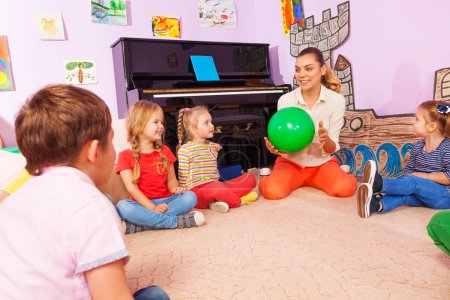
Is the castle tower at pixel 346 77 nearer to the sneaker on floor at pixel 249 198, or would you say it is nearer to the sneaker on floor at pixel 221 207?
the sneaker on floor at pixel 249 198

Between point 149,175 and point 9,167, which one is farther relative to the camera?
point 149,175

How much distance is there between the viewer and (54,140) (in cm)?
66

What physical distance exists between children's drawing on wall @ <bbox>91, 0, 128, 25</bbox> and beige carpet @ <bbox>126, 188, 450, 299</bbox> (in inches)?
84.8

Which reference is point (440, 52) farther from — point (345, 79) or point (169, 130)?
point (169, 130)

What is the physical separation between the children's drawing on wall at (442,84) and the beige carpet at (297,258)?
779 millimetres

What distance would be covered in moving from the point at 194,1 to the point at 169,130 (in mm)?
1521

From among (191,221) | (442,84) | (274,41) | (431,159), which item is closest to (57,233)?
(191,221)

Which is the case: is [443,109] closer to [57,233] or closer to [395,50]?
[395,50]

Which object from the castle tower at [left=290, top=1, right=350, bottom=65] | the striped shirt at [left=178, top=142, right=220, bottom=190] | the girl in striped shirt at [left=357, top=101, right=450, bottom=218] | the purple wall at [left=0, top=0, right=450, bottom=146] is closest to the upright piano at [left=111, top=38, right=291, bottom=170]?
the purple wall at [left=0, top=0, right=450, bottom=146]

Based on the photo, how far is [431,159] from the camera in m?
1.83

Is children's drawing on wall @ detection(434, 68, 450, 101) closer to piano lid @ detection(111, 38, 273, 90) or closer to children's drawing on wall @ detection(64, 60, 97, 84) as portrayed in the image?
piano lid @ detection(111, 38, 273, 90)

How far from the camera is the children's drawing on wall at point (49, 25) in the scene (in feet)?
9.35

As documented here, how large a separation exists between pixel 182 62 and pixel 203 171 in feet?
4.16

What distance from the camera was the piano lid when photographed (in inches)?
111
